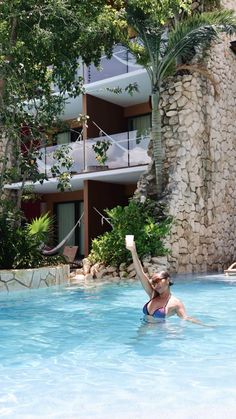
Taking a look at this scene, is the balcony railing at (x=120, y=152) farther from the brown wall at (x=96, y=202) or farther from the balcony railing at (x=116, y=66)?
the balcony railing at (x=116, y=66)

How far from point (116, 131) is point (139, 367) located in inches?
583

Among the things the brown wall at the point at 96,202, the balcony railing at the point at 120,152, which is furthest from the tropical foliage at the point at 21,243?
the brown wall at the point at 96,202

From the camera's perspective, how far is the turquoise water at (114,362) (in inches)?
130

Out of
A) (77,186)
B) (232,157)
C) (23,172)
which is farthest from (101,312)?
(77,186)

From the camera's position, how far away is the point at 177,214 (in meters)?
13.3

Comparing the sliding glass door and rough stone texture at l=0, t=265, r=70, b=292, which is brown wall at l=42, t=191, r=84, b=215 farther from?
rough stone texture at l=0, t=265, r=70, b=292

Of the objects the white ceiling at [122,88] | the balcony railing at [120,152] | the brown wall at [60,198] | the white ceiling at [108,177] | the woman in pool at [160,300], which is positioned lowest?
the woman in pool at [160,300]

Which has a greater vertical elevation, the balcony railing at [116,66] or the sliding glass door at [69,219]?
the balcony railing at [116,66]

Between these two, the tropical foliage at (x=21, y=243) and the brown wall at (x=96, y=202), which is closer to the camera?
the tropical foliage at (x=21, y=243)

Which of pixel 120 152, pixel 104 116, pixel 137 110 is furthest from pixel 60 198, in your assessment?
pixel 120 152

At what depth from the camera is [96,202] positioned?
1733 cm

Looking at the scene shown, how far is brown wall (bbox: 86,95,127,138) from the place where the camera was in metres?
17.3

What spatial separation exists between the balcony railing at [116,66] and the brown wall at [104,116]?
2.37ft

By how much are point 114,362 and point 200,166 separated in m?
10.0
